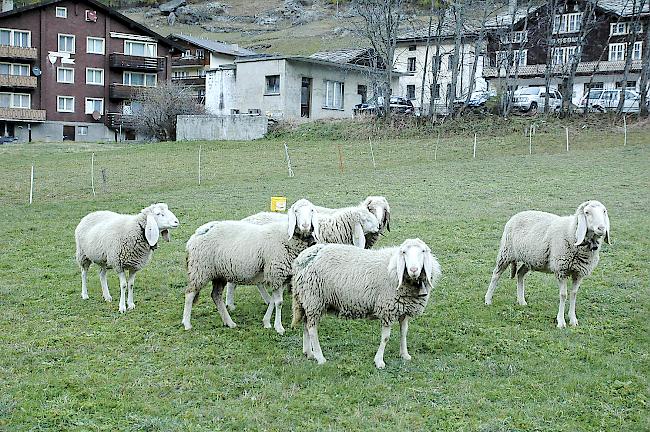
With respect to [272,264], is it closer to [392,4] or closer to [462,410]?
[462,410]

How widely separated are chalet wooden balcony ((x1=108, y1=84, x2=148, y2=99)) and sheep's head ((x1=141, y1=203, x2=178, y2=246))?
49015mm

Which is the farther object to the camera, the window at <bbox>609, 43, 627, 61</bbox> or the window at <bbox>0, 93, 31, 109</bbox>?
the window at <bbox>609, 43, 627, 61</bbox>

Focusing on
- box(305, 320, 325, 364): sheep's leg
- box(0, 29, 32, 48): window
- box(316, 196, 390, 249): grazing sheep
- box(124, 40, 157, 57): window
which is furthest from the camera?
box(124, 40, 157, 57): window

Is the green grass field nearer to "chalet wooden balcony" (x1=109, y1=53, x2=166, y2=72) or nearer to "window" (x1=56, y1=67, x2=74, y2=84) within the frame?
"window" (x1=56, y1=67, x2=74, y2=84)

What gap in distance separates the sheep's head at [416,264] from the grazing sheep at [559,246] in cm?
253

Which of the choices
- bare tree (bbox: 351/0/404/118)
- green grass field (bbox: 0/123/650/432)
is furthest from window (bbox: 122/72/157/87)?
green grass field (bbox: 0/123/650/432)

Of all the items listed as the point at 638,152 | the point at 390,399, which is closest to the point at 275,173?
the point at 638,152

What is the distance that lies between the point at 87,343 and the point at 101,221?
296 cm

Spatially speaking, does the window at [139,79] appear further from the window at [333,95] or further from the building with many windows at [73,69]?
→ the window at [333,95]

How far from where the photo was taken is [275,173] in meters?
27.1

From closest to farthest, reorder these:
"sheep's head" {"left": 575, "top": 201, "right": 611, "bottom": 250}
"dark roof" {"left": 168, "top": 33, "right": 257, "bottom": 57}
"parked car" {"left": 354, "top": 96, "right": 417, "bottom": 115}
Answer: "sheep's head" {"left": 575, "top": 201, "right": 611, "bottom": 250}
"parked car" {"left": 354, "top": 96, "right": 417, "bottom": 115}
"dark roof" {"left": 168, "top": 33, "right": 257, "bottom": 57}

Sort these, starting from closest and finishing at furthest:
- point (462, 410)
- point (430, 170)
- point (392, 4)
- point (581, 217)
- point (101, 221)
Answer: point (462, 410), point (581, 217), point (101, 221), point (430, 170), point (392, 4)

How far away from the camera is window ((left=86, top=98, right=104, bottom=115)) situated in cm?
5662

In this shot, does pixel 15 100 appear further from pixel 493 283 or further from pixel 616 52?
pixel 493 283
